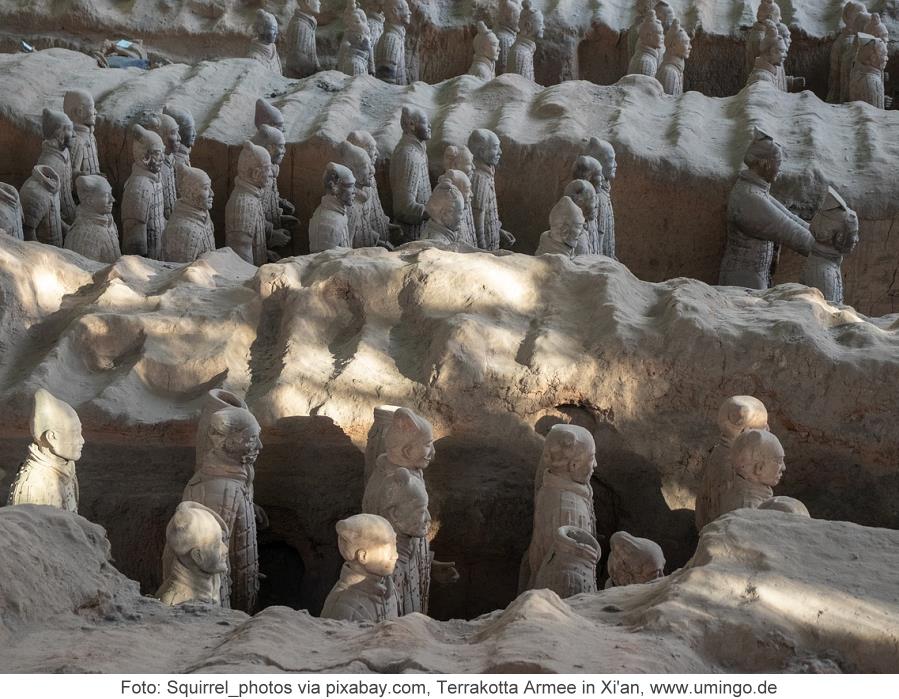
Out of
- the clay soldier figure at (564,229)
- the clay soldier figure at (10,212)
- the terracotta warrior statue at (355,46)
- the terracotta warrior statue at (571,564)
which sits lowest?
the terracotta warrior statue at (571,564)

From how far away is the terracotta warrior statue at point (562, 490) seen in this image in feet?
16.3

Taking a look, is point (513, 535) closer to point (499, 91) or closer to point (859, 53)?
point (499, 91)

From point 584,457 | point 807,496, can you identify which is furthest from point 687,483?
point 584,457

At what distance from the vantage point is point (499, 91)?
10.2 m

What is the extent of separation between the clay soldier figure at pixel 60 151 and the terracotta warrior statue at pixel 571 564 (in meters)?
4.90

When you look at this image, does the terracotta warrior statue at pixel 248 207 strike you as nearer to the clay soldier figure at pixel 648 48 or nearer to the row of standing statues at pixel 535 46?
the row of standing statues at pixel 535 46

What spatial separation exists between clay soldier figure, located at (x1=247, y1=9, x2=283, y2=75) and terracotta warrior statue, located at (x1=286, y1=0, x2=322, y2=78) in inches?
14.6

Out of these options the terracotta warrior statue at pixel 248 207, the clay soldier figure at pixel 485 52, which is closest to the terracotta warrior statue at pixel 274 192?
the terracotta warrior statue at pixel 248 207

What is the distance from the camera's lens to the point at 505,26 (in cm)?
1219

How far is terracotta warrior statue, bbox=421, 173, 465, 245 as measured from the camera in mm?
7727

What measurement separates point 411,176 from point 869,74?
4481mm

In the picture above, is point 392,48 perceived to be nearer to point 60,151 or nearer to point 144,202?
point 60,151

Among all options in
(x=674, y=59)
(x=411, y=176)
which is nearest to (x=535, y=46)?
(x=674, y=59)

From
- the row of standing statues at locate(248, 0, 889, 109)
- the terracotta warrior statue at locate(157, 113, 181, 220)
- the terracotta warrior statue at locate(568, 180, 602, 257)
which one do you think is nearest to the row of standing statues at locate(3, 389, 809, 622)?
the terracotta warrior statue at locate(568, 180, 602, 257)
